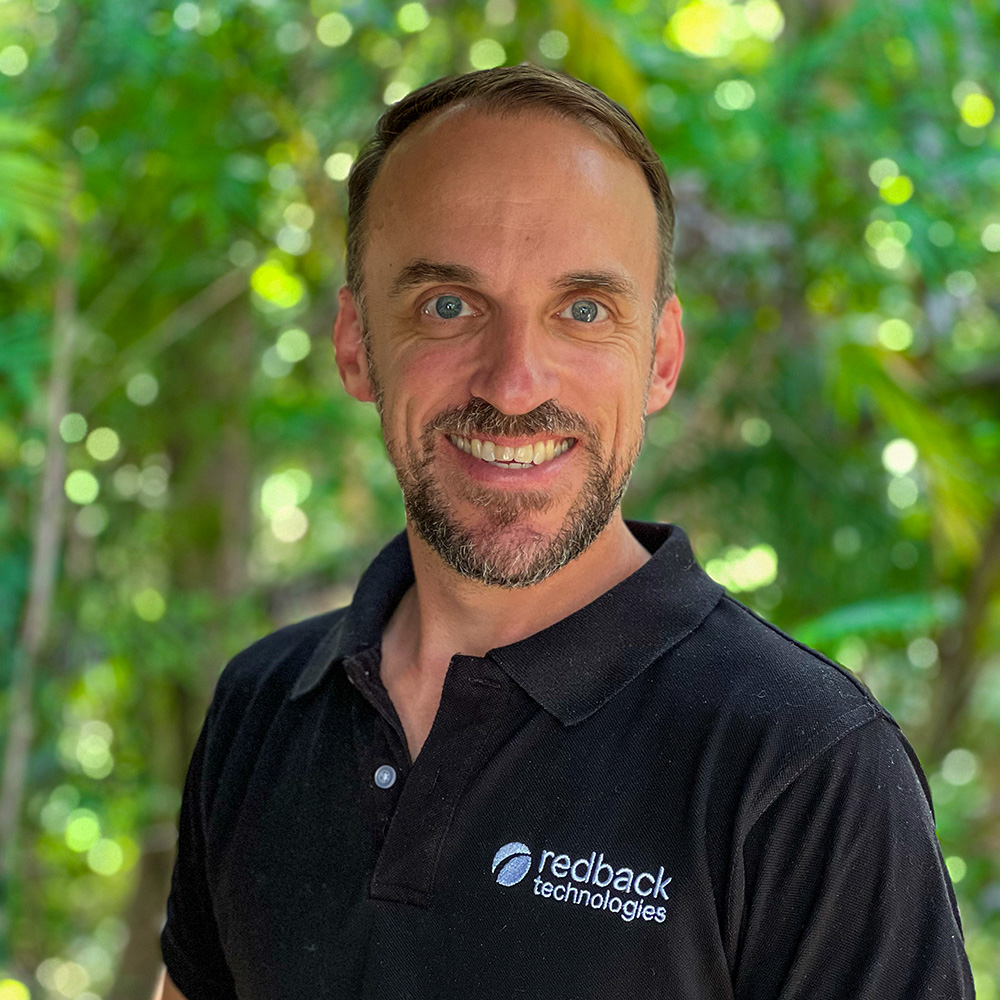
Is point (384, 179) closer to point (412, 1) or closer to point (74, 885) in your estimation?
point (412, 1)

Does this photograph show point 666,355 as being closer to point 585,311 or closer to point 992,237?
point 585,311

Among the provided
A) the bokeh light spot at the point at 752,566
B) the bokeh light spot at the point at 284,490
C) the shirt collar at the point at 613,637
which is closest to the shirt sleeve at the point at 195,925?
the shirt collar at the point at 613,637

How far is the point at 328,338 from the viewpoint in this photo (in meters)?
3.46

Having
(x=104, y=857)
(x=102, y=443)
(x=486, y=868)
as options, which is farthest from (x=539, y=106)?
(x=104, y=857)

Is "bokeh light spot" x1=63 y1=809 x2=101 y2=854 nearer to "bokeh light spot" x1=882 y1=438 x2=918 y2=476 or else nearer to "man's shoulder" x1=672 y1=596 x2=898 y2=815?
"bokeh light spot" x1=882 y1=438 x2=918 y2=476

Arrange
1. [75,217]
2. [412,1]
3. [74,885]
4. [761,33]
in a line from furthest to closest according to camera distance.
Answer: [74,885] → [761,33] → [412,1] → [75,217]

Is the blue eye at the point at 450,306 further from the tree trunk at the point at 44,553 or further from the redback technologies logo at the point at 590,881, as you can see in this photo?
the tree trunk at the point at 44,553

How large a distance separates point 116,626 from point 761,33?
8.88 feet

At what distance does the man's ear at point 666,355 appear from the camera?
1.27 m

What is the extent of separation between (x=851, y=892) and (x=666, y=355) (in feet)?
1.96

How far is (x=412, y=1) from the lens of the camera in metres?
2.51

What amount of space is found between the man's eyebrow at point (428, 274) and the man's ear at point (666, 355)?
0.23 meters

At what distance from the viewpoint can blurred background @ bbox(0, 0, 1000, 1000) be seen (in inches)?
85.0

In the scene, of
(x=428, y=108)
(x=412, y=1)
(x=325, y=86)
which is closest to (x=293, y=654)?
(x=428, y=108)
